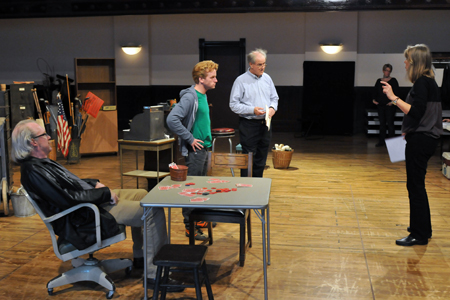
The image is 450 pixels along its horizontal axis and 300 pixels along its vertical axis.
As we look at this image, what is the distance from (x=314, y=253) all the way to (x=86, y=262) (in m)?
1.82

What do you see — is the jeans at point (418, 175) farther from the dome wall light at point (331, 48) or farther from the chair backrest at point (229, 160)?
the dome wall light at point (331, 48)

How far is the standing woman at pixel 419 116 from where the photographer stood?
3.77 m

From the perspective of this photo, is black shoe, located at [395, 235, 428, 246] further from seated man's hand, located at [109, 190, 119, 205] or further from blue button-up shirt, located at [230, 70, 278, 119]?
seated man's hand, located at [109, 190, 119, 205]

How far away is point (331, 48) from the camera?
442 inches

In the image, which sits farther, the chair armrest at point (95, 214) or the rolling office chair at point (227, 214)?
the rolling office chair at point (227, 214)

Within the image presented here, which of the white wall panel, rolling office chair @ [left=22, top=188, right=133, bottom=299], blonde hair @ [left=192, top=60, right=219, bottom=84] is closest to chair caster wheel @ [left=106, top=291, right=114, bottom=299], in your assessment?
rolling office chair @ [left=22, top=188, right=133, bottom=299]

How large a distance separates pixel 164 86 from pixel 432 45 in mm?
6543

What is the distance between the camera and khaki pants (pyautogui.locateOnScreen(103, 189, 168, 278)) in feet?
10.3

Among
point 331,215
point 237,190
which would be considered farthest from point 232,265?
point 331,215

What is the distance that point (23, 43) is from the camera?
39.9ft

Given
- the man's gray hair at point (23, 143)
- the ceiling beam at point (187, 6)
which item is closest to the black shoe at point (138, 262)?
the man's gray hair at point (23, 143)

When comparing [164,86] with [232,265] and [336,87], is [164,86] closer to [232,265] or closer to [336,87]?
[336,87]

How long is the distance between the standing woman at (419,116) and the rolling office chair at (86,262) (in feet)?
A: 7.82

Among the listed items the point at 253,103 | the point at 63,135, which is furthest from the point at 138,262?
the point at 63,135
